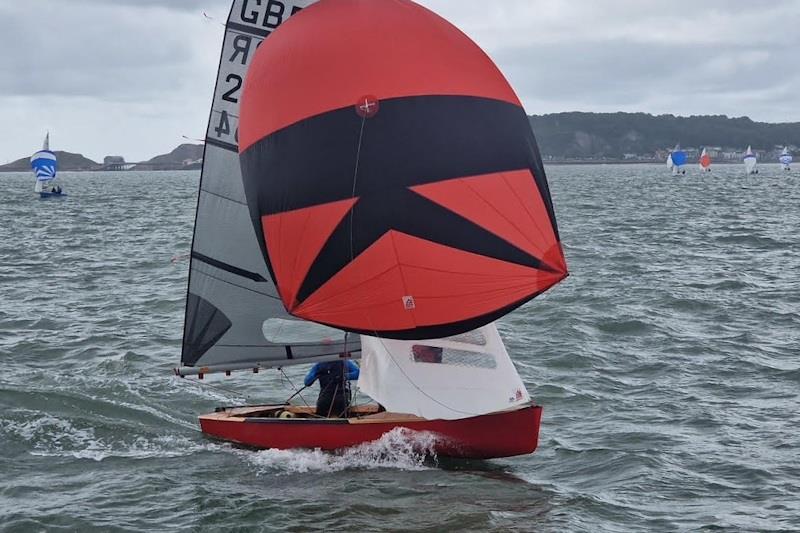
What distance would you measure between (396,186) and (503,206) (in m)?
1.15

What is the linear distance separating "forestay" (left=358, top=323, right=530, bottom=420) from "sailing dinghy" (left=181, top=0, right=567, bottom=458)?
2 cm

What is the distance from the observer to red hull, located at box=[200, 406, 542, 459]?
1207 centimetres

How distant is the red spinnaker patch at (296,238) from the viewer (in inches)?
436

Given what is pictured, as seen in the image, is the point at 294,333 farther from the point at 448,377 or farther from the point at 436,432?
the point at 448,377

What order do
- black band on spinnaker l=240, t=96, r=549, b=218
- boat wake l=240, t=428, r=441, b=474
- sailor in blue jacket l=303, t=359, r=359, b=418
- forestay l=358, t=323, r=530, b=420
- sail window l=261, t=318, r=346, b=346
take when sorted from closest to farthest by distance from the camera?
black band on spinnaker l=240, t=96, r=549, b=218 → forestay l=358, t=323, r=530, b=420 → boat wake l=240, t=428, r=441, b=474 → sailor in blue jacket l=303, t=359, r=359, b=418 → sail window l=261, t=318, r=346, b=346

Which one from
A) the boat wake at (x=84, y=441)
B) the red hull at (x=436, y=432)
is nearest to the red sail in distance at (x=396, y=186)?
the red hull at (x=436, y=432)

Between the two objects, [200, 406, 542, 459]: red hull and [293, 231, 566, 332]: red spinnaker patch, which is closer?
[293, 231, 566, 332]: red spinnaker patch

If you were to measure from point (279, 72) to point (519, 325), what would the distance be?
1132 cm

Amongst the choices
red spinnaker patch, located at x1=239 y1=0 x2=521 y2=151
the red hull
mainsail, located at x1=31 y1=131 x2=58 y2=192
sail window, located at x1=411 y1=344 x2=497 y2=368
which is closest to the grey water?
the red hull

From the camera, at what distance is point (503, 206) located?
36.6ft

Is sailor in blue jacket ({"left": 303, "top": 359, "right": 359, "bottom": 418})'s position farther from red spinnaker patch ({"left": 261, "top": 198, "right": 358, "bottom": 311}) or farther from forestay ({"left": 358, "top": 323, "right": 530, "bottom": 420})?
red spinnaker patch ({"left": 261, "top": 198, "right": 358, "bottom": 311})

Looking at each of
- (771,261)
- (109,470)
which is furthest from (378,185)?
(771,261)

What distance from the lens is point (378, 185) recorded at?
11.0m

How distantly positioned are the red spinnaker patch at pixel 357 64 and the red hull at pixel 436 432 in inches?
135
